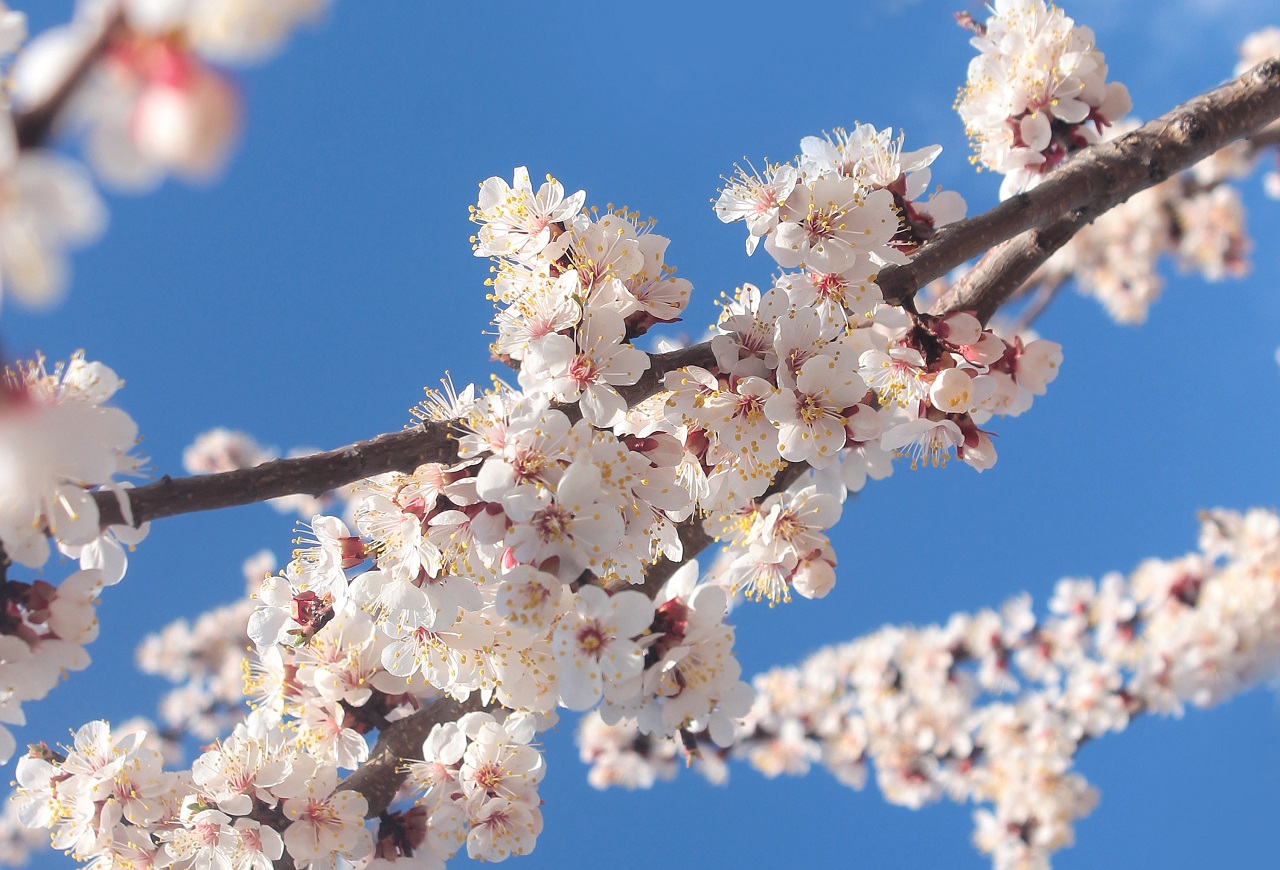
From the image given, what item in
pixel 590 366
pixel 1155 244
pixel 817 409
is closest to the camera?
pixel 590 366

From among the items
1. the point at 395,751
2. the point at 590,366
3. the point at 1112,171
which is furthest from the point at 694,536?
the point at 1112,171

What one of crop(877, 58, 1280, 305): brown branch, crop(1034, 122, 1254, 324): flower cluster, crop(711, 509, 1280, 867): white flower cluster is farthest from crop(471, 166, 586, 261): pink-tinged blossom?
crop(1034, 122, 1254, 324): flower cluster

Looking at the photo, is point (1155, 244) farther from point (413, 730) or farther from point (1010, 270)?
point (413, 730)

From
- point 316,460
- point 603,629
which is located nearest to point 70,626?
point 316,460

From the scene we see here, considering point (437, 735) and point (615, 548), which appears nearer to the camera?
point (615, 548)

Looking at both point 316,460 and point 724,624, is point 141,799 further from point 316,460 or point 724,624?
point 724,624

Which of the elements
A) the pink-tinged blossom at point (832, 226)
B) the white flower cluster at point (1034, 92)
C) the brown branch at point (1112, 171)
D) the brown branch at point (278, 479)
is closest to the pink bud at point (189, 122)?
the brown branch at point (278, 479)

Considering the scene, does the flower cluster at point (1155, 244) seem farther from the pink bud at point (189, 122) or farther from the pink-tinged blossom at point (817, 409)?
the pink bud at point (189, 122)
